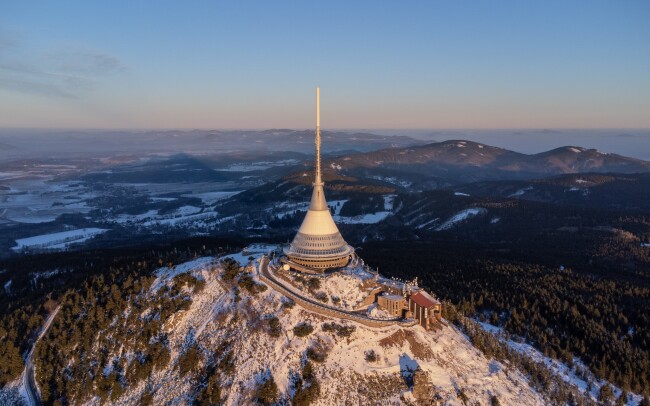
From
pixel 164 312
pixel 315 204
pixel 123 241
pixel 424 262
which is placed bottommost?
pixel 123 241

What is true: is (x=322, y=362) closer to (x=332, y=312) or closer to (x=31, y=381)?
(x=332, y=312)

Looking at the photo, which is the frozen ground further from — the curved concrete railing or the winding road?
the winding road

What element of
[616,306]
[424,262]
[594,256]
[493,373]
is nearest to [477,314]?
[493,373]

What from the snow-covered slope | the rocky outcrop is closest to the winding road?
the snow-covered slope

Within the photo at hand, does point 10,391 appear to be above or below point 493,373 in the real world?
below

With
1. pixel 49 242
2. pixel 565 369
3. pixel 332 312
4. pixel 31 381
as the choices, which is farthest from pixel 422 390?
pixel 49 242

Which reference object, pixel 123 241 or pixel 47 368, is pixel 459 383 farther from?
pixel 123 241

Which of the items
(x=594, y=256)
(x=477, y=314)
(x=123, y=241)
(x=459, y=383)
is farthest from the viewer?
(x=123, y=241)
